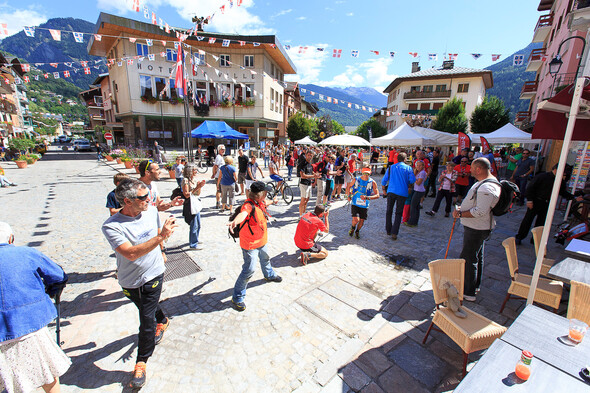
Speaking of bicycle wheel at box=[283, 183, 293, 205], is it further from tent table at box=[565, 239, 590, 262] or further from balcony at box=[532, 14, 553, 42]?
balcony at box=[532, 14, 553, 42]

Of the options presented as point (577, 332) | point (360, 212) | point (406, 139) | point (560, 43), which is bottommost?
point (360, 212)

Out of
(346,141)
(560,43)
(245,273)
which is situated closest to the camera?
(245,273)

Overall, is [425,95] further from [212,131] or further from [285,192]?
[285,192]

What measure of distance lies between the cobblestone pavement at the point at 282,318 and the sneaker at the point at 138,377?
0.33 ft

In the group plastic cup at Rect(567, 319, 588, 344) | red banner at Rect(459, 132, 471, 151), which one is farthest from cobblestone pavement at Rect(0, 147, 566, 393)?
red banner at Rect(459, 132, 471, 151)

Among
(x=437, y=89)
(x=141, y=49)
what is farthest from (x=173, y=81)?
(x=437, y=89)

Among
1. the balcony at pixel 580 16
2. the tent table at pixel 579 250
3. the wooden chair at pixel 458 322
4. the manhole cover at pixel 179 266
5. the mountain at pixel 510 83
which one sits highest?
the mountain at pixel 510 83

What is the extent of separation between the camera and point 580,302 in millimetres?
2477

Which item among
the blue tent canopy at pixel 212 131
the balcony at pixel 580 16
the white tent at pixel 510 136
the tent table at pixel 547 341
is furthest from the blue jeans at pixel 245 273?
the balcony at pixel 580 16

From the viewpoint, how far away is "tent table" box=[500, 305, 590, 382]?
1.79 m

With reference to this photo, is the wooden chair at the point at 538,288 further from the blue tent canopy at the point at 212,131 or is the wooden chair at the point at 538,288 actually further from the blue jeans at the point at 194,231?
the blue tent canopy at the point at 212,131

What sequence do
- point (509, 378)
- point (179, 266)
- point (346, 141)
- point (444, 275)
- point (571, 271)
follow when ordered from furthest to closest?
point (346, 141)
point (179, 266)
point (571, 271)
point (444, 275)
point (509, 378)

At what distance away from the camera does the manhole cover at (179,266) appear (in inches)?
176

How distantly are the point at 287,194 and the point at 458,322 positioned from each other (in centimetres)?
755
